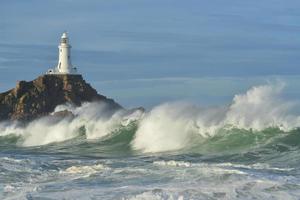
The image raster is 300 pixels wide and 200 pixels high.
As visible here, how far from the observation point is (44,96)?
178 feet

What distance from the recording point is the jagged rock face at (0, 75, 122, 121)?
53.5 m

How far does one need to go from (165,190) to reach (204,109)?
1302 cm

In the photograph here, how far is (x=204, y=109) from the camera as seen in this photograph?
24.1m

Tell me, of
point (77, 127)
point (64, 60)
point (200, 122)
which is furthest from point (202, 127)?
point (64, 60)

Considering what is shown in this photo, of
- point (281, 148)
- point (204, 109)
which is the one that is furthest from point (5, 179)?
point (204, 109)

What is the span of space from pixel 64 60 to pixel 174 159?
36479 millimetres

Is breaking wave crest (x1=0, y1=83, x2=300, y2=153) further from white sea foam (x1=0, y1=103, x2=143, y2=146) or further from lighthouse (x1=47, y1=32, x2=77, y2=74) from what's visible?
lighthouse (x1=47, y1=32, x2=77, y2=74)

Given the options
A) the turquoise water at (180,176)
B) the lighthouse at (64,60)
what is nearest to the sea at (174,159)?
the turquoise water at (180,176)

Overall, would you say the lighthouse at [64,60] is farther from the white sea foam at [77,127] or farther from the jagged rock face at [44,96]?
the white sea foam at [77,127]

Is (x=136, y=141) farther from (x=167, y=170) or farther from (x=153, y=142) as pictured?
(x=167, y=170)

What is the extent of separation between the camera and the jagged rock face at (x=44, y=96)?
176 ft

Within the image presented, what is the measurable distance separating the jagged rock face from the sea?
21.4 m

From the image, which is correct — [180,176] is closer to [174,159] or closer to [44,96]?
[174,159]

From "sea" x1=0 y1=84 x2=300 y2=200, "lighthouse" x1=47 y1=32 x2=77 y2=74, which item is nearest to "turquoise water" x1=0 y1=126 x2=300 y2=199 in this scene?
"sea" x1=0 y1=84 x2=300 y2=200
